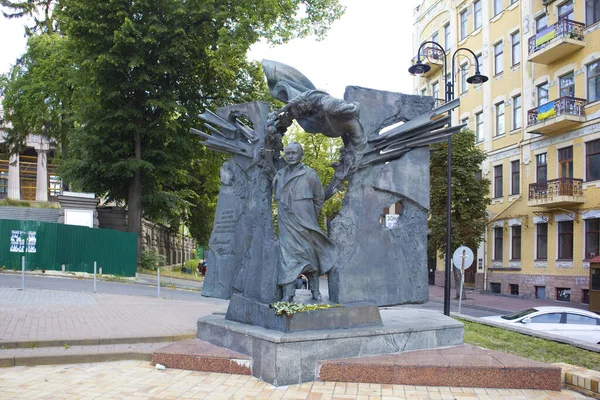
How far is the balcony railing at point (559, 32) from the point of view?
2608 cm

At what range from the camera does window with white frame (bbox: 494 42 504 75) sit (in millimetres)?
32844

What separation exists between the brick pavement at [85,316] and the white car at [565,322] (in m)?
7.66

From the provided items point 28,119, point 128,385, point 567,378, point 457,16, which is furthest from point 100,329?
point 457,16

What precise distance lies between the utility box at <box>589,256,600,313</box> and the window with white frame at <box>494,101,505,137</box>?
41.7 ft

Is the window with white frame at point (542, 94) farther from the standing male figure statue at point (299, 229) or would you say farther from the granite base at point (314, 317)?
the granite base at point (314, 317)

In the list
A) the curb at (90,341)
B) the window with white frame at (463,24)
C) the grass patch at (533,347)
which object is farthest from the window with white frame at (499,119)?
the curb at (90,341)

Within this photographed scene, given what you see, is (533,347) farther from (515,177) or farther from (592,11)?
(515,177)

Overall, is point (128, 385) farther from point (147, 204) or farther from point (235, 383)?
point (147, 204)

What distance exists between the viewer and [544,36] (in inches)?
1085

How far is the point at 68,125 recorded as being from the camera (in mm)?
33562

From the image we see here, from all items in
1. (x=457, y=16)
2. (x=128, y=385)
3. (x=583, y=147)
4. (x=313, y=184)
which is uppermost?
(x=457, y=16)

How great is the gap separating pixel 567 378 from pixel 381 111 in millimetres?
4347

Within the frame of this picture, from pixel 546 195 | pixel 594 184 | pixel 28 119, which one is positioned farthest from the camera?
pixel 28 119

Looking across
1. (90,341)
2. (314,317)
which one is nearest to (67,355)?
(90,341)
